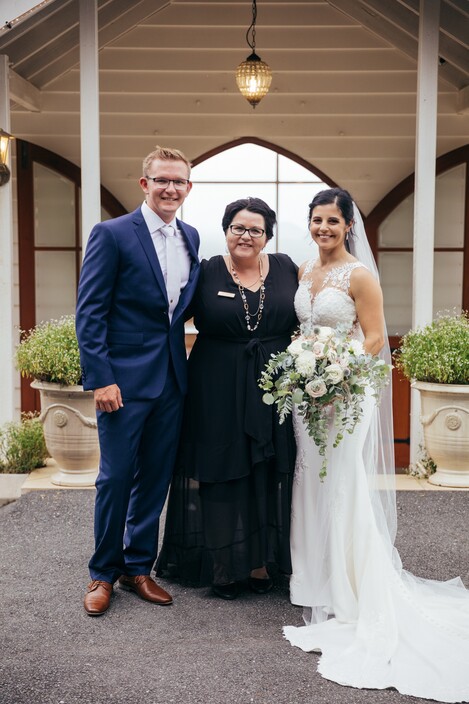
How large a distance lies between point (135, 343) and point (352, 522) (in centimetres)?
127

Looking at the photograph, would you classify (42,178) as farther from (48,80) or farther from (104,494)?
(104,494)

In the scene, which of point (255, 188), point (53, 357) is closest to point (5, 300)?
point (53, 357)

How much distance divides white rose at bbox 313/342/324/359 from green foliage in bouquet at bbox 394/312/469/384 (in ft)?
7.68

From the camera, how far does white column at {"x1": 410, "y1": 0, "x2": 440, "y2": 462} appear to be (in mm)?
6008

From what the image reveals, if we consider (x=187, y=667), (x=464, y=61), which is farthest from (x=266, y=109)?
(x=187, y=667)

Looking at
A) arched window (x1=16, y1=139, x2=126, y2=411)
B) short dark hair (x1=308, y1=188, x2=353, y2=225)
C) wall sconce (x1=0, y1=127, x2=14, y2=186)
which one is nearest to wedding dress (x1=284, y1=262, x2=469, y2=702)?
short dark hair (x1=308, y1=188, x2=353, y2=225)

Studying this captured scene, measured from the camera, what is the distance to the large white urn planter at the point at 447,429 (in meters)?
5.75

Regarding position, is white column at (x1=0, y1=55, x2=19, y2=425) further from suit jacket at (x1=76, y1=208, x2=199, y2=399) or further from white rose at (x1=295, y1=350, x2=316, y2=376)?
white rose at (x1=295, y1=350, x2=316, y2=376)

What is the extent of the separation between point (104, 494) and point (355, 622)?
1.24m

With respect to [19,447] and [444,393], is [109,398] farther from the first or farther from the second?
[444,393]

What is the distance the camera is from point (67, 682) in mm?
3230

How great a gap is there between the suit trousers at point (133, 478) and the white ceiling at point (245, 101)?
4185 millimetres

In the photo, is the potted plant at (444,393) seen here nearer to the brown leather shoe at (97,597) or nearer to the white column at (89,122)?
the white column at (89,122)

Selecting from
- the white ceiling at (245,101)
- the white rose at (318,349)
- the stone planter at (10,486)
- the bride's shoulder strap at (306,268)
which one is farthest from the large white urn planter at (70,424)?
the white ceiling at (245,101)
